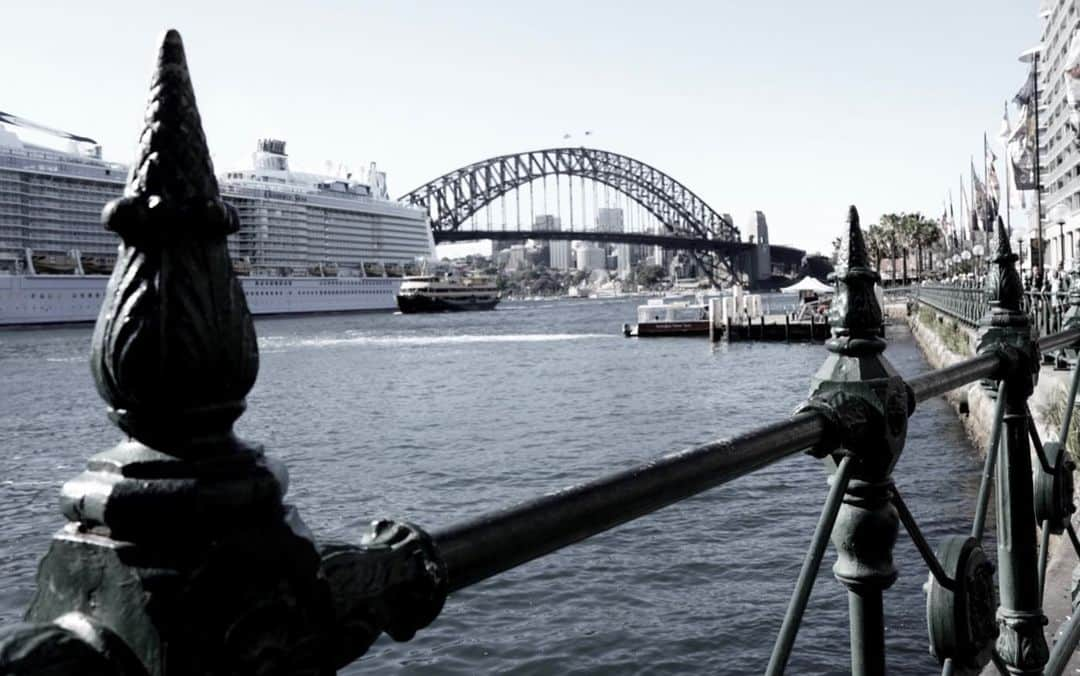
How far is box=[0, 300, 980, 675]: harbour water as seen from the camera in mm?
9680

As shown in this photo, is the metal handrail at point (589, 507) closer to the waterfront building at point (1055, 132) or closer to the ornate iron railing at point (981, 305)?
the ornate iron railing at point (981, 305)

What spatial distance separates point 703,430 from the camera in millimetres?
23078

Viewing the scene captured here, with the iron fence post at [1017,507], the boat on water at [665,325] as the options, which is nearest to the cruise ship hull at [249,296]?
the boat on water at [665,325]

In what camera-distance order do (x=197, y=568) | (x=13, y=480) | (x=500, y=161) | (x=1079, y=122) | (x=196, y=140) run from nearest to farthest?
(x=197, y=568), (x=196, y=140), (x=1079, y=122), (x=13, y=480), (x=500, y=161)

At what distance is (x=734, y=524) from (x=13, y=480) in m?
13.1

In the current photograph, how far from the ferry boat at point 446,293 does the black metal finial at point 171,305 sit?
337 ft

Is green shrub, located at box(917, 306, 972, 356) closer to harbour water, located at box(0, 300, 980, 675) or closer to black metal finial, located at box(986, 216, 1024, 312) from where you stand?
harbour water, located at box(0, 300, 980, 675)

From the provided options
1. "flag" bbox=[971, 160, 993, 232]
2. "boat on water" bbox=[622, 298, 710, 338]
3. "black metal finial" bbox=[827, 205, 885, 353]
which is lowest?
"boat on water" bbox=[622, 298, 710, 338]

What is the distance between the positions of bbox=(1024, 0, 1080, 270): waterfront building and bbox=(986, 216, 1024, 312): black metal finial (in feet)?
226

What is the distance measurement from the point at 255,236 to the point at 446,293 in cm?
2135

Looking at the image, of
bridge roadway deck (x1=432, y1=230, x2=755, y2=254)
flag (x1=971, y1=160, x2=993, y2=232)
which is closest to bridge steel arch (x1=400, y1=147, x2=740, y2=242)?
bridge roadway deck (x1=432, y1=230, x2=755, y2=254)

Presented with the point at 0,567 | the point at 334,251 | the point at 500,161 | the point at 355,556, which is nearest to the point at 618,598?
the point at 0,567

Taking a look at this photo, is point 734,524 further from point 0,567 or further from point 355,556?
point 355,556

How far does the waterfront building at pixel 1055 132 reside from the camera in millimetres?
72625
